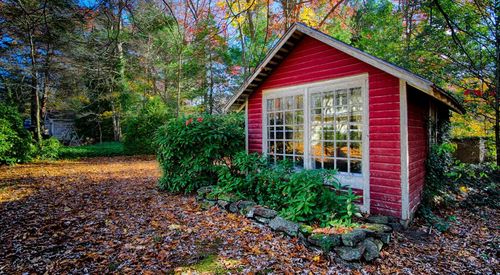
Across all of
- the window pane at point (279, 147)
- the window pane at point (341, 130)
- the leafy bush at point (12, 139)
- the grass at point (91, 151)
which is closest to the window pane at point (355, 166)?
the window pane at point (341, 130)

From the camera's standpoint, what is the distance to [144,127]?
47.2 feet

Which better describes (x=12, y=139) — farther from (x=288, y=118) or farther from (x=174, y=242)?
(x=288, y=118)

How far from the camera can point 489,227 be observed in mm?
4875

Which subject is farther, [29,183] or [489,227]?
[29,183]

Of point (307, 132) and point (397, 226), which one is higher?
point (307, 132)

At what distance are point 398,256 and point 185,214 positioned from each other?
3687 mm

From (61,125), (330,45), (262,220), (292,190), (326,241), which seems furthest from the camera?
(61,125)

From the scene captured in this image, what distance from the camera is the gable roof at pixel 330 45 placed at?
4.04 meters

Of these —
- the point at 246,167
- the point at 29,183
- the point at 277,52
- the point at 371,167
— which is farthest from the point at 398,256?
the point at 29,183

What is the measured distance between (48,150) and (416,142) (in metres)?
15.0

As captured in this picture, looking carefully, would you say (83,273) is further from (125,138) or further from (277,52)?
(125,138)

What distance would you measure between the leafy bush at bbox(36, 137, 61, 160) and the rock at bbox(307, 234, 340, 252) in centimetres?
1370

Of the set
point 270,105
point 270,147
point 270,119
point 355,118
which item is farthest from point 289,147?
point 355,118

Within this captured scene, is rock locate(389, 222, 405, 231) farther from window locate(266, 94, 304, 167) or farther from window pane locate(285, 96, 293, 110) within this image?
window pane locate(285, 96, 293, 110)
